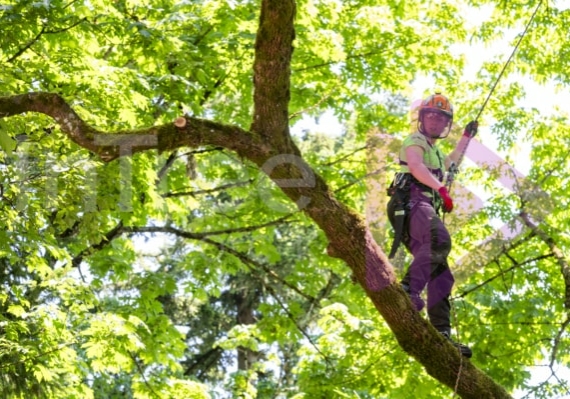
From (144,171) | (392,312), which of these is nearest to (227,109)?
(144,171)

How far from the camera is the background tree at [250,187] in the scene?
A: 4879 millimetres

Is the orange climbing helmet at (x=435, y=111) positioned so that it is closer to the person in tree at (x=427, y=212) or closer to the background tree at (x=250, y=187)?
the person in tree at (x=427, y=212)

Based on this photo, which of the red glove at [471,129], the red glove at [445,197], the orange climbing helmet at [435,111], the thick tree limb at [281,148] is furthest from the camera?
the red glove at [471,129]

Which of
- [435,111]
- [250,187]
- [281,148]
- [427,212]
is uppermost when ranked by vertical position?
[250,187]

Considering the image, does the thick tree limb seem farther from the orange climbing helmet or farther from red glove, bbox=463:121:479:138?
red glove, bbox=463:121:479:138

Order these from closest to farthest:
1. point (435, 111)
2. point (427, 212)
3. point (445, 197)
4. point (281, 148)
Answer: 1. point (281, 148)
2. point (445, 197)
3. point (427, 212)
4. point (435, 111)

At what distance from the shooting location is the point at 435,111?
5.38 metres

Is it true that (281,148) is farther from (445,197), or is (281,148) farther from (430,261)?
(430,261)

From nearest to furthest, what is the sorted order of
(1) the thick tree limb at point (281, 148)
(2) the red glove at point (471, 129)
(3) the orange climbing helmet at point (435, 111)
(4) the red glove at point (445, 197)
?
(1) the thick tree limb at point (281, 148), (4) the red glove at point (445, 197), (3) the orange climbing helmet at point (435, 111), (2) the red glove at point (471, 129)

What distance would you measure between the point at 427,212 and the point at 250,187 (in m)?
4.99

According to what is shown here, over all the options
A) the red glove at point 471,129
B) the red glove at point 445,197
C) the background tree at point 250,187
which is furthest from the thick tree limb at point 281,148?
the red glove at point 471,129

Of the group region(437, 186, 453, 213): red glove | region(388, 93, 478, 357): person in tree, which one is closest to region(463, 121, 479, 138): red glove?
region(388, 93, 478, 357): person in tree

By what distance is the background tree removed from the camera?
488 centimetres

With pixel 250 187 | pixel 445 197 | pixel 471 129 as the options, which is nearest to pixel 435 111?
pixel 471 129
